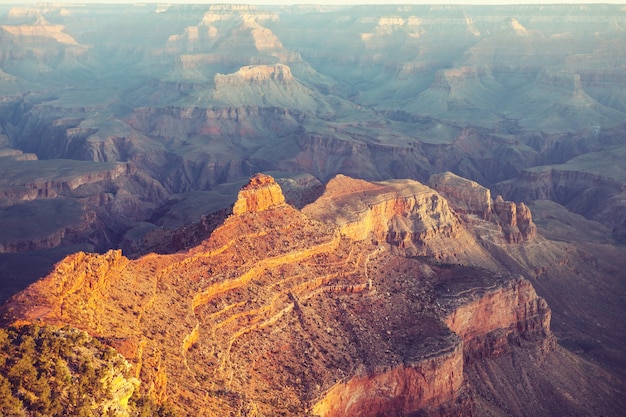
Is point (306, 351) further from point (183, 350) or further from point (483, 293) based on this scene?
point (483, 293)

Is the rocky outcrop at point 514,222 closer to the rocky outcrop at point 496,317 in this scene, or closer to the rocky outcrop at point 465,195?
the rocky outcrop at point 465,195

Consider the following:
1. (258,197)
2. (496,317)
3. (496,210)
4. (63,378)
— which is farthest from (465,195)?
(63,378)

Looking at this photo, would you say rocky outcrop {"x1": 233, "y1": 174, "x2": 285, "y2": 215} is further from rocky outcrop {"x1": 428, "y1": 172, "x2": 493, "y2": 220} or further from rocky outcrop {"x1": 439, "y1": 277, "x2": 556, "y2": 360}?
rocky outcrop {"x1": 428, "y1": 172, "x2": 493, "y2": 220}

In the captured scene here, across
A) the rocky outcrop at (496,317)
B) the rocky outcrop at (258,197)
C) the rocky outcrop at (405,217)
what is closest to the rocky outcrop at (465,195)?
the rocky outcrop at (405,217)

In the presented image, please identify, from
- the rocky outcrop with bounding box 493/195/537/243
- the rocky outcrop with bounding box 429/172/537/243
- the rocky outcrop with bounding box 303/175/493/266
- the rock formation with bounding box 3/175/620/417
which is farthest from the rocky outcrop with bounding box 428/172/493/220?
the rock formation with bounding box 3/175/620/417

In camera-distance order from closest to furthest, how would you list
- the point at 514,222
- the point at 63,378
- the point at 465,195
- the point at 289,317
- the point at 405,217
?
1. the point at 63,378
2. the point at 289,317
3. the point at 405,217
4. the point at 514,222
5. the point at 465,195

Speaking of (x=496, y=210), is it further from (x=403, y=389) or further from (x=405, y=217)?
(x=403, y=389)

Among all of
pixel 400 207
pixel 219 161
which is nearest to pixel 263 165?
pixel 219 161
